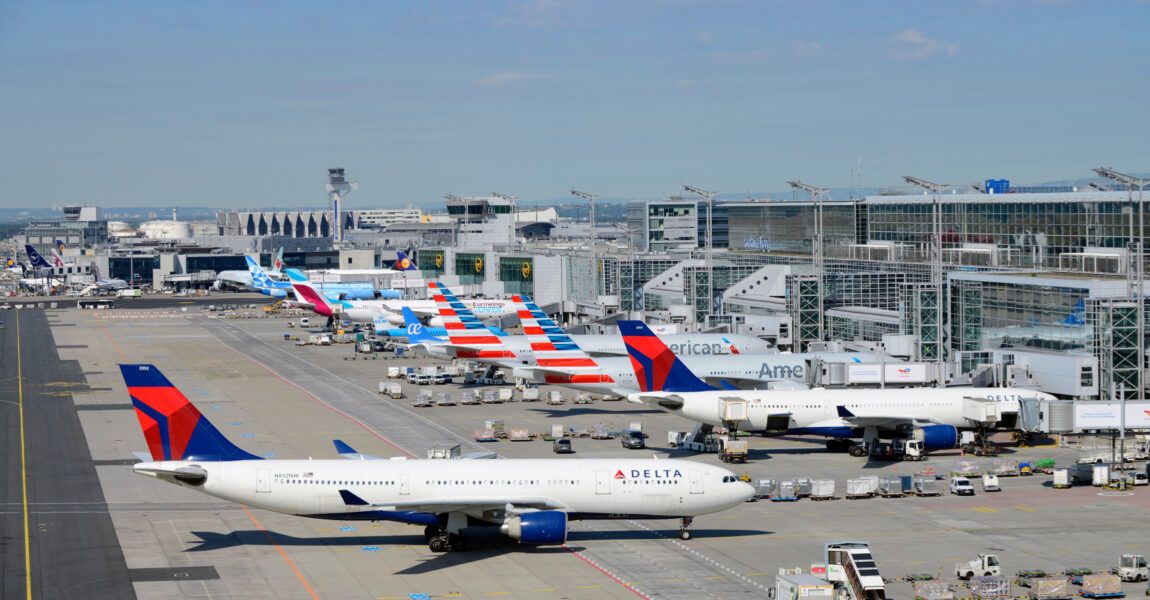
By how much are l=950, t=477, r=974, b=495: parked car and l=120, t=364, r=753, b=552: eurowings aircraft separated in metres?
16.7

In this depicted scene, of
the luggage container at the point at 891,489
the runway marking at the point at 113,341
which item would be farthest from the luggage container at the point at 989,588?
the runway marking at the point at 113,341

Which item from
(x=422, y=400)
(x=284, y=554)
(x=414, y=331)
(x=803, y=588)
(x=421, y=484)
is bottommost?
(x=284, y=554)

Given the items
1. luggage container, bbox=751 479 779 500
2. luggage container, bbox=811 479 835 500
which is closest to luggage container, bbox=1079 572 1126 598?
luggage container, bbox=811 479 835 500

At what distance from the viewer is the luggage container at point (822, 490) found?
61.0 meters

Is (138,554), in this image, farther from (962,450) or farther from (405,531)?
(962,450)

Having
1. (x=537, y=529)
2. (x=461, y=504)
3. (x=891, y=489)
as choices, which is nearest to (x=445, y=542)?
(x=461, y=504)

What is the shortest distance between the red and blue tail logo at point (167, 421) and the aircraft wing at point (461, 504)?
19.7 feet

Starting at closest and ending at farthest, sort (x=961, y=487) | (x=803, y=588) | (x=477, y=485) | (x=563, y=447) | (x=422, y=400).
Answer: (x=803, y=588)
(x=477, y=485)
(x=961, y=487)
(x=563, y=447)
(x=422, y=400)

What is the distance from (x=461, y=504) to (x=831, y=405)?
104 feet

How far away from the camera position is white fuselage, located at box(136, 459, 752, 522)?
49062 mm

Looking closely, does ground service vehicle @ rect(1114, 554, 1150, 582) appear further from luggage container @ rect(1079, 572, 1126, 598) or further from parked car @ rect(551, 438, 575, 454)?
parked car @ rect(551, 438, 575, 454)

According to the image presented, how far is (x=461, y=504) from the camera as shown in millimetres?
49031

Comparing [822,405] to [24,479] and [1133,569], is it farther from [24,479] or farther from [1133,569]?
[24,479]

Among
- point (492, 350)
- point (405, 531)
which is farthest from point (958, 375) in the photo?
point (405, 531)
